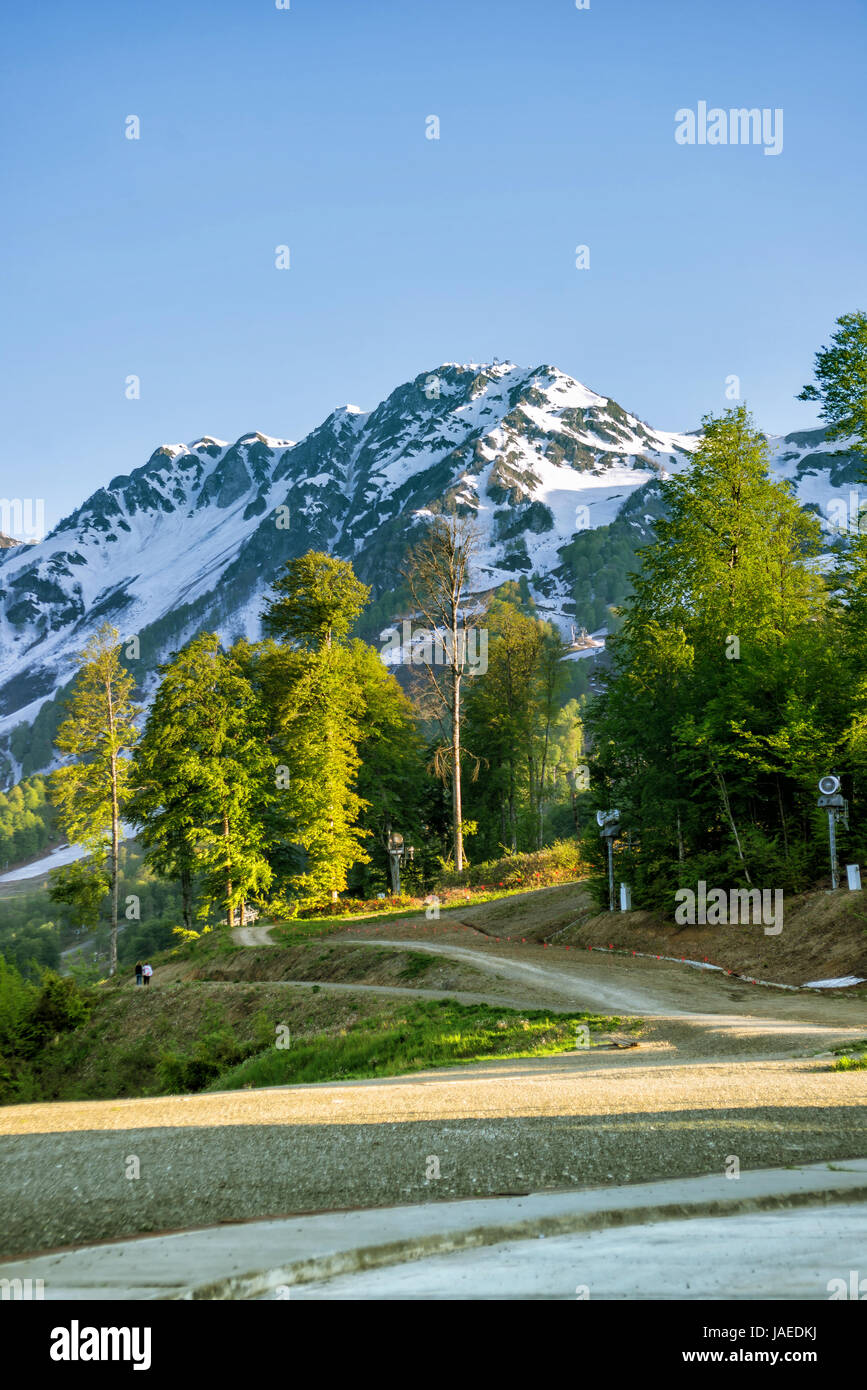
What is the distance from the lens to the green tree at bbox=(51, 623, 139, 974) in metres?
42.6

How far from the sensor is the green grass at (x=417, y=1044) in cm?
1423

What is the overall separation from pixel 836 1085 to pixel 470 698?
45.8m

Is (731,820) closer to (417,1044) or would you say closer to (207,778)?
(417,1044)

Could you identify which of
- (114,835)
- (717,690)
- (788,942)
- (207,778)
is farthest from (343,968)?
(114,835)

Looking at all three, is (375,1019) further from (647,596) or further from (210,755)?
(210,755)

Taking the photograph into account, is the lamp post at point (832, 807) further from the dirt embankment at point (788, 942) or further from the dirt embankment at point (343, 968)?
the dirt embankment at point (343, 968)

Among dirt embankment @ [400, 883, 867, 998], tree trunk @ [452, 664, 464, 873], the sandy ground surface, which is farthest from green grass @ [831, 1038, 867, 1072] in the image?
tree trunk @ [452, 664, 464, 873]

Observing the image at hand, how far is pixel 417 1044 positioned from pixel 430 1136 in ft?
25.0

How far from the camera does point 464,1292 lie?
4.30 metres

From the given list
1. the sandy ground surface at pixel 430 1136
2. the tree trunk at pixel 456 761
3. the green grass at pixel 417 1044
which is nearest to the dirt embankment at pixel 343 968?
the green grass at pixel 417 1044

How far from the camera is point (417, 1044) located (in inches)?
594

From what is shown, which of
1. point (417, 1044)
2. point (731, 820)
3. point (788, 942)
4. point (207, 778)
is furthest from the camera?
point (207, 778)

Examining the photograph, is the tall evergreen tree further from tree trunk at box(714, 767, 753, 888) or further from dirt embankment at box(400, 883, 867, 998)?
dirt embankment at box(400, 883, 867, 998)
